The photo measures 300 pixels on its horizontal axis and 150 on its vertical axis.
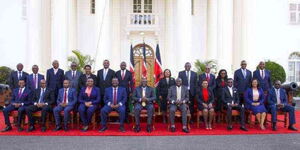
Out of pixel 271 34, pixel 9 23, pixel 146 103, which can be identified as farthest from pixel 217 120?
pixel 9 23

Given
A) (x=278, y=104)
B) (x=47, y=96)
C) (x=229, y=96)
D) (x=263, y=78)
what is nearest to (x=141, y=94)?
(x=229, y=96)

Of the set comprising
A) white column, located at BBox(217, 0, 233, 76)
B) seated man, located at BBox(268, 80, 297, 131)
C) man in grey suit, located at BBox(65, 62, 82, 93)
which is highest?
white column, located at BBox(217, 0, 233, 76)

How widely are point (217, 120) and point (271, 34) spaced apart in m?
12.5

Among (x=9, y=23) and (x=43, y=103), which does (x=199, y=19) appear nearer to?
(x=9, y=23)

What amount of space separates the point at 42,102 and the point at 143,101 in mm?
3098

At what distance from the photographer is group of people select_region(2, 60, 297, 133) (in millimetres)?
10633

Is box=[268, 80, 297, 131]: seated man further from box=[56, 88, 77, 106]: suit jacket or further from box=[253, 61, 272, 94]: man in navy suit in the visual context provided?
box=[56, 88, 77, 106]: suit jacket

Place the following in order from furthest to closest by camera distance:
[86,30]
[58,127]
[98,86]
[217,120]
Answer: [86,30] < [217,120] < [98,86] < [58,127]

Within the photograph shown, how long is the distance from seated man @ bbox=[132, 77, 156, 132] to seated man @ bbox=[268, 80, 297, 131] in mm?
3718

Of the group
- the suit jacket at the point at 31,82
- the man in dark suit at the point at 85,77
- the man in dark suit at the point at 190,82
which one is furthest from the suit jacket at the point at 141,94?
the suit jacket at the point at 31,82

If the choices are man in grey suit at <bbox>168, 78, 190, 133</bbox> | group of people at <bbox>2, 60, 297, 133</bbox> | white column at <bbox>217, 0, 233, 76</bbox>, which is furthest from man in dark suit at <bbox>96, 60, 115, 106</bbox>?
white column at <bbox>217, 0, 233, 76</bbox>

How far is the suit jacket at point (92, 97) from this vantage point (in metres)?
10.8

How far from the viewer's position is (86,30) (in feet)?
69.7

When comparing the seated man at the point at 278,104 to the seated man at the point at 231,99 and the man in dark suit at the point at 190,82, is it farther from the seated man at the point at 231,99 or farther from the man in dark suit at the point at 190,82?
the man in dark suit at the point at 190,82
